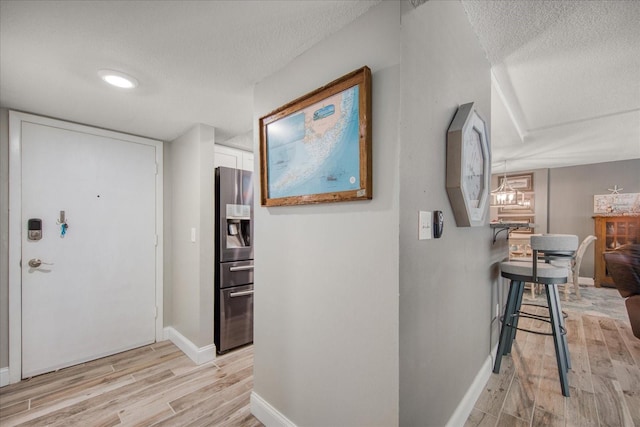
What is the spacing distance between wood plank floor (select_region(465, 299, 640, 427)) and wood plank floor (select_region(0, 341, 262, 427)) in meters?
1.60

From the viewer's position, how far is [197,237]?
2602 millimetres

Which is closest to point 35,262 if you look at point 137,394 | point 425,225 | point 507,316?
point 137,394

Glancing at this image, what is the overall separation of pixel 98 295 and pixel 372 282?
282 cm

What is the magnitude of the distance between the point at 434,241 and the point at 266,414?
1488mm

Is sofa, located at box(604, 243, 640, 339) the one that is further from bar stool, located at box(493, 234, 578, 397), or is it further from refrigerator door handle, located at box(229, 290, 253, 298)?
refrigerator door handle, located at box(229, 290, 253, 298)

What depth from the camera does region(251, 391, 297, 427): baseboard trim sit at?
160 cm

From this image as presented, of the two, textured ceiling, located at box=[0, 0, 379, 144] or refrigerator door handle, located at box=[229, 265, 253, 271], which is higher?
textured ceiling, located at box=[0, 0, 379, 144]

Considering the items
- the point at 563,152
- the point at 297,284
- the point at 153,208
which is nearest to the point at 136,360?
the point at 153,208

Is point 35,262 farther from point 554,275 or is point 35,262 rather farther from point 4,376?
point 554,275

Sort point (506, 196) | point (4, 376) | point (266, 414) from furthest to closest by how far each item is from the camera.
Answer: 1. point (506, 196)
2. point (4, 376)
3. point (266, 414)

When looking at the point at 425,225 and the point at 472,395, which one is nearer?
the point at 425,225

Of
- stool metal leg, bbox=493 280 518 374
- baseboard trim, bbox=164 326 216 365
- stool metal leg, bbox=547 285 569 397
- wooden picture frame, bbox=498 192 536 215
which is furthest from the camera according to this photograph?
wooden picture frame, bbox=498 192 536 215

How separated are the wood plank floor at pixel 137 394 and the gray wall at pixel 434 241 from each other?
1180 millimetres

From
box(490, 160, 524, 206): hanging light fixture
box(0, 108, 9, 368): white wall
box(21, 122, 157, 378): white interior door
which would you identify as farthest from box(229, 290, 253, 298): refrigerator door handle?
box(490, 160, 524, 206): hanging light fixture
